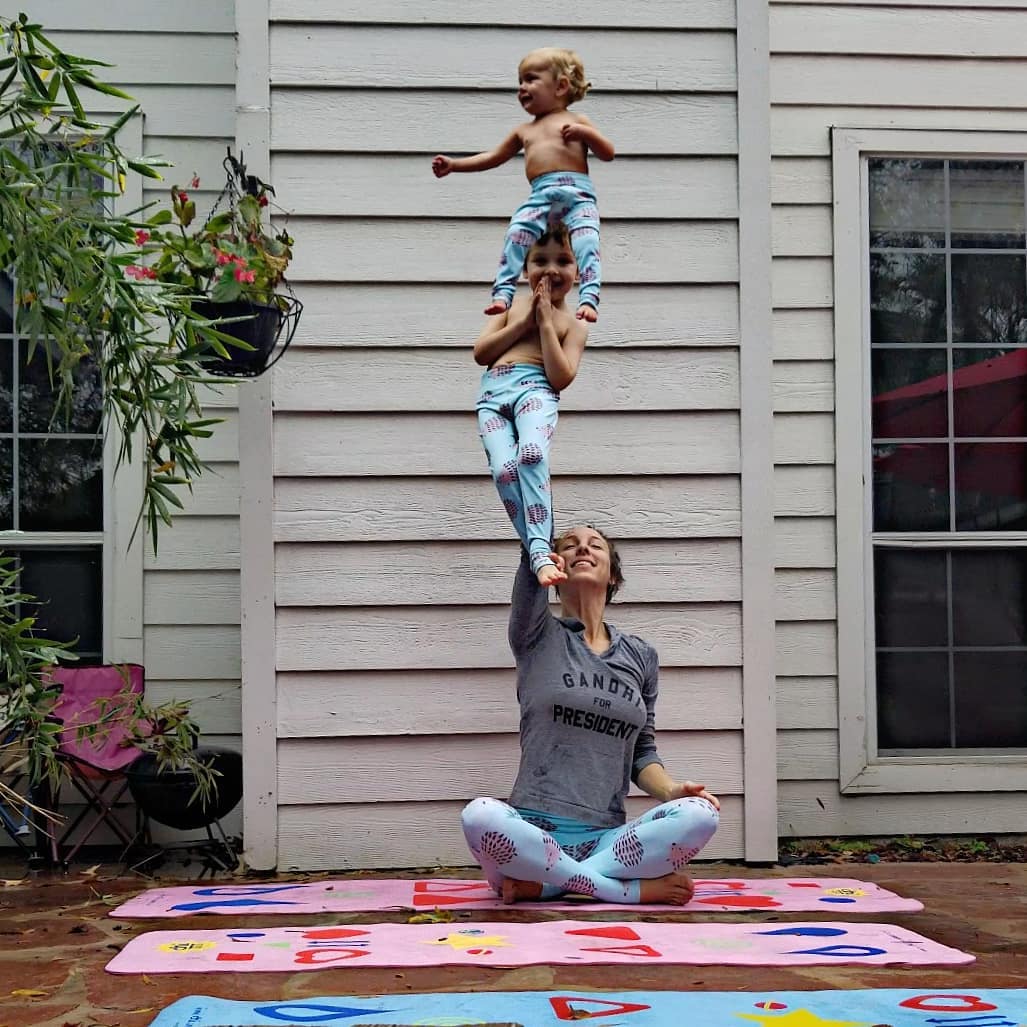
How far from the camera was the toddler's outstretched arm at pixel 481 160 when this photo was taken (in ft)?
12.1

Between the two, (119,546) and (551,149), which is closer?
(551,149)

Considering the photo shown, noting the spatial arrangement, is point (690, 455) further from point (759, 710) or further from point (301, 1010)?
point (301, 1010)

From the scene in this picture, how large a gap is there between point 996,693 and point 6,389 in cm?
360

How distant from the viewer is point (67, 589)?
4766 millimetres

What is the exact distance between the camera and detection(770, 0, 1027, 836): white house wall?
4.75 m

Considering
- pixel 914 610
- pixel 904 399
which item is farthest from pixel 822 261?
pixel 914 610

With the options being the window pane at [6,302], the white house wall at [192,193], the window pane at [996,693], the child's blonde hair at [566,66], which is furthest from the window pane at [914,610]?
the window pane at [6,302]

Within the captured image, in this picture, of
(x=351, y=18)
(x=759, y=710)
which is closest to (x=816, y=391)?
(x=759, y=710)

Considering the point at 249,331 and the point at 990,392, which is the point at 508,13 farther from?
the point at 990,392

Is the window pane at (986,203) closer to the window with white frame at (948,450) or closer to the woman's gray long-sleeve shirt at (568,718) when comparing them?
the window with white frame at (948,450)

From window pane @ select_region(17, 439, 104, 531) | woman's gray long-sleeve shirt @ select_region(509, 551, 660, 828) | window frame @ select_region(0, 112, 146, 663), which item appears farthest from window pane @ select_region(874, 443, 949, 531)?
window pane @ select_region(17, 439, 104, 531)

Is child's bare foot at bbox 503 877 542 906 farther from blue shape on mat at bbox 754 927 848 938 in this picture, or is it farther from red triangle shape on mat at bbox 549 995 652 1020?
red triangle shape on mat at bbox 549 995 652 1020

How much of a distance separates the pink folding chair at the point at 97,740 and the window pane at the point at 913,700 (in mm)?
2503

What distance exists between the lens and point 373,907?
362 cm
